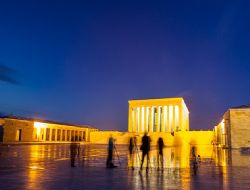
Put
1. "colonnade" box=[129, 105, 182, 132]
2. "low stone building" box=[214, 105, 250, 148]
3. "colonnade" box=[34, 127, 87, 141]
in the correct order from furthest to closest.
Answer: "colonnade" box=[129, 105, 182, 132] → "colonnade" box=[34, 127, 87, 141] → "low stone building" box=[214, 105, 250, 148]

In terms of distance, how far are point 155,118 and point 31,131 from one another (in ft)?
141

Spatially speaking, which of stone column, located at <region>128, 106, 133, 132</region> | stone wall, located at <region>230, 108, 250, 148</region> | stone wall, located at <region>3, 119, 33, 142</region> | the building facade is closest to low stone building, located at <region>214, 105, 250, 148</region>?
stone wall, located at <region>230, 108, 250, 148</region>

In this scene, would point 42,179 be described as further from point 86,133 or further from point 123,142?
point 86,133

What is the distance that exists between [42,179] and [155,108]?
87.5m

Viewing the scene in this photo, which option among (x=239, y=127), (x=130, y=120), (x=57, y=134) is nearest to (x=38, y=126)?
(x=57, y=134)

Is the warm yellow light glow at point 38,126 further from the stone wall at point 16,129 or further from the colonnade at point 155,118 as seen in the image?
the colonnade at point 155,118

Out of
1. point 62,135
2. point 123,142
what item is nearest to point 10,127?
point 62,135

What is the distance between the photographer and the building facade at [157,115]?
94062 millimetres

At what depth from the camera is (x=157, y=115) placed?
9725cm

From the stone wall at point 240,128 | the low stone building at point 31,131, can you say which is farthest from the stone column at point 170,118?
the stone wall at point 240,128

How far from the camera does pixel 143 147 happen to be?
1575cm

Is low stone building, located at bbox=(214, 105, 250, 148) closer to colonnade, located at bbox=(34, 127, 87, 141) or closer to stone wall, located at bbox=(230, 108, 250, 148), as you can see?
stone wall, located at bbox=(230, 108, 250, 148)

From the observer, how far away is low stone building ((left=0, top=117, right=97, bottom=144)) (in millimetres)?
63531

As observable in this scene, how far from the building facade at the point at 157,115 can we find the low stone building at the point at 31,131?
20.9m
